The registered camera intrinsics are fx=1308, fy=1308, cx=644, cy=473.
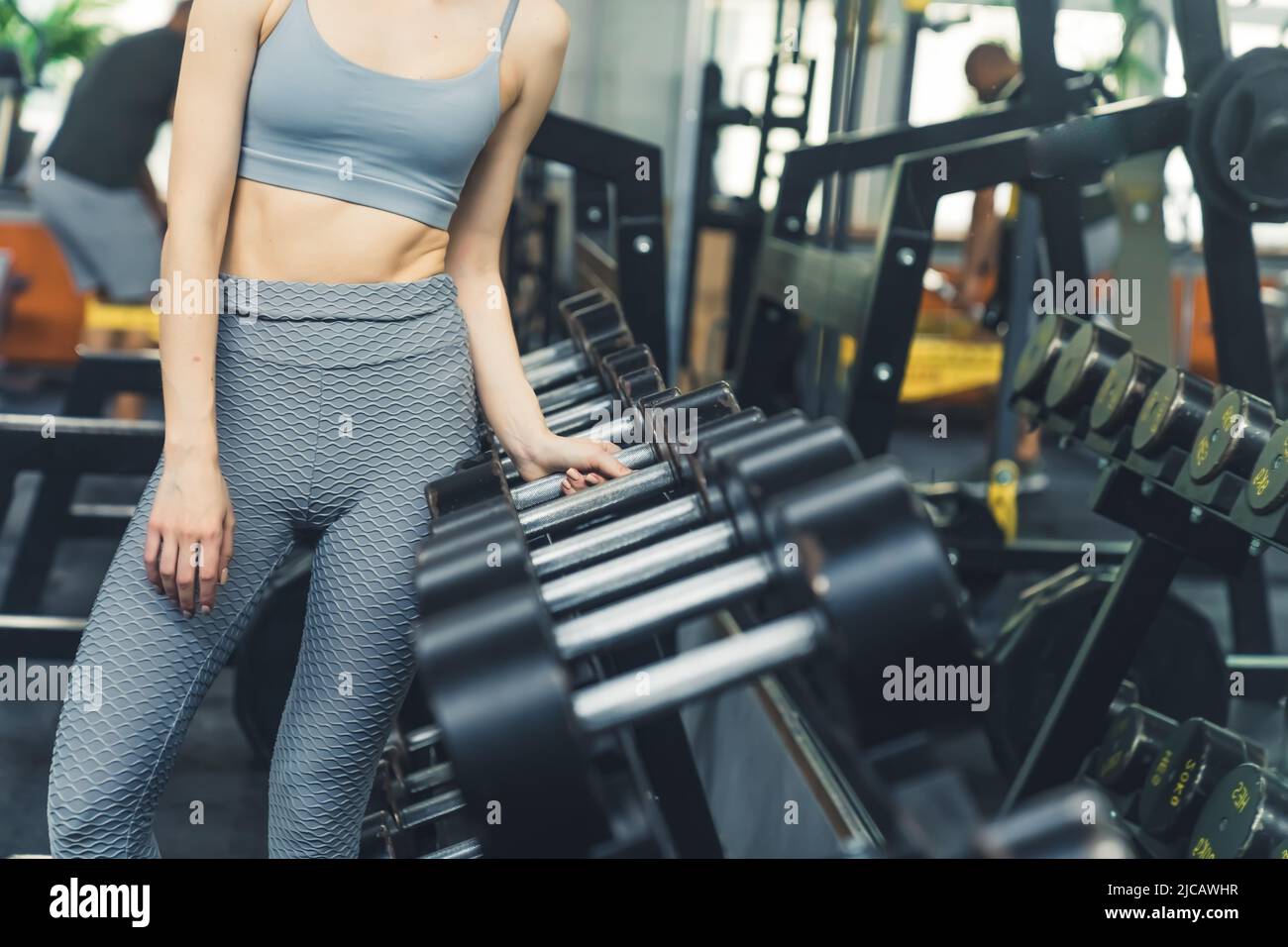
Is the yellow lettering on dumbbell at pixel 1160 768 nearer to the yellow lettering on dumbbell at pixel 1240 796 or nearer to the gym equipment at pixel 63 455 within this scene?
the yellow lettering on dumbbell at pixel 1240 796

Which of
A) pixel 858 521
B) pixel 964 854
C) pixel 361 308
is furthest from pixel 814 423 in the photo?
pixel 361 308

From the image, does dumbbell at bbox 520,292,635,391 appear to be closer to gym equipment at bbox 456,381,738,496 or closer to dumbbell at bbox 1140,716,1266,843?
gym equipment at bbox 456,381,738,496

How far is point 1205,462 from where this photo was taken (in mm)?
1771

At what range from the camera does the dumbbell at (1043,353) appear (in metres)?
2.36

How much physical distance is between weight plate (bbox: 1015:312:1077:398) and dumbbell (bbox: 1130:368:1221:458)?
0.43 metres

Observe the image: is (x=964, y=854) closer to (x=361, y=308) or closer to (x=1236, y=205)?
(x=361, y=308)

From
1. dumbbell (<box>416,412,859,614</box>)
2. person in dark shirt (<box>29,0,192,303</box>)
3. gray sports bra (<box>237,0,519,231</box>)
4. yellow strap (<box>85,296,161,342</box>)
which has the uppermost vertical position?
person in dark shirt (<box>29,0,192,303</box>)

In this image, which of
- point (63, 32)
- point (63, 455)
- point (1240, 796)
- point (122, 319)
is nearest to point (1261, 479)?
point (1240, 796)

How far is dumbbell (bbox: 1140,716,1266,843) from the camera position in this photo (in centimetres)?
182

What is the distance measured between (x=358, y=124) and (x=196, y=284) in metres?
0.19

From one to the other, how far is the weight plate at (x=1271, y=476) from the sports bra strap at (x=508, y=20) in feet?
3.46

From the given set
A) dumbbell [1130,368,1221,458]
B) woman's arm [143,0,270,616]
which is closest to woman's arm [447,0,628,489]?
woman's arm [143,0,270,616]

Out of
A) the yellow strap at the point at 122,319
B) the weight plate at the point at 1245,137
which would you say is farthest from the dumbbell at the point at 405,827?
the yellow strap at the point at 122,319
